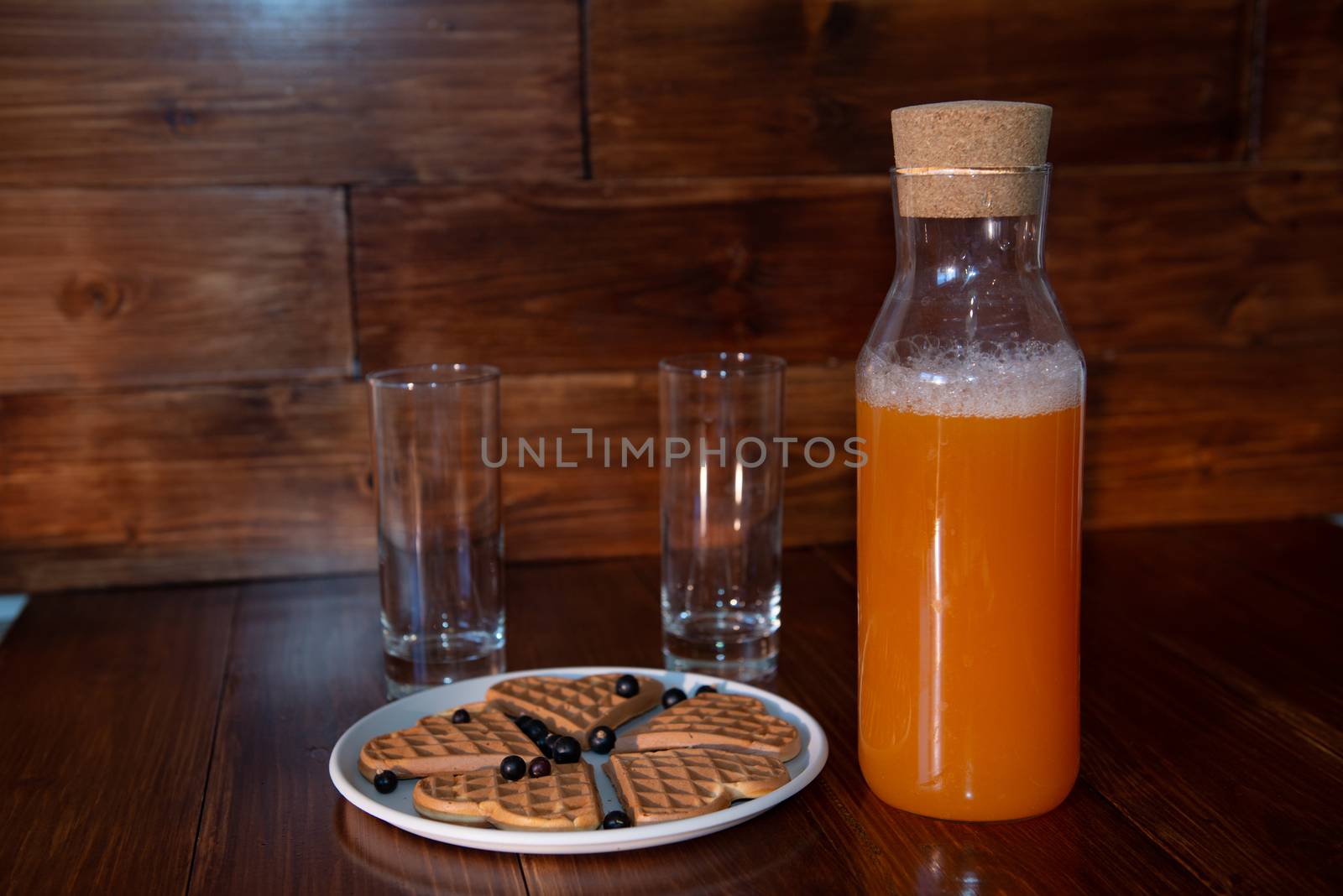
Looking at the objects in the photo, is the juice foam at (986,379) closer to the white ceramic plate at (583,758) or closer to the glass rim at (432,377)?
the white ceramic plate at (583,758)

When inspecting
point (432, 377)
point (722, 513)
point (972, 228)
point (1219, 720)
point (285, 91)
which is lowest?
point (1219, 720)

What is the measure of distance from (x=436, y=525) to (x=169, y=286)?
0.48 meters

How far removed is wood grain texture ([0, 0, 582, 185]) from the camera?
117cm

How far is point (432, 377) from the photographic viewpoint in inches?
37.3

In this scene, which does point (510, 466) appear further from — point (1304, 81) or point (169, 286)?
point (1304, 81)

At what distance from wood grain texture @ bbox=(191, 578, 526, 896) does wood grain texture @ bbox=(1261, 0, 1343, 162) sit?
107cm

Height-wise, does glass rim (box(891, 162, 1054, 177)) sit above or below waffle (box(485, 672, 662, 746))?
above

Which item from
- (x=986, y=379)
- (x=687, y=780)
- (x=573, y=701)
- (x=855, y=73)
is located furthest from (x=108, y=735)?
(x=855, y=73)

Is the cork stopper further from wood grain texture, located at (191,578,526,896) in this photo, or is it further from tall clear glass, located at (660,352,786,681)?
wood grain texture, located at (191,578,526,896)

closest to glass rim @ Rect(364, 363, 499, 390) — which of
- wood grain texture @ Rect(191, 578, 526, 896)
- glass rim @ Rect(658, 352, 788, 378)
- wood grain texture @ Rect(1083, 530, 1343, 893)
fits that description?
glass rim @ Rect(658, 352, 788, 378)

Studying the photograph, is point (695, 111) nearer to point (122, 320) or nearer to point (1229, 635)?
point (122, 320)

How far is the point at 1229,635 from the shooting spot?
104 cm

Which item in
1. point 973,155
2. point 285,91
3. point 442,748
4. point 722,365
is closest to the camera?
point 973,155

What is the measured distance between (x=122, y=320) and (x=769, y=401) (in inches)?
26.1
